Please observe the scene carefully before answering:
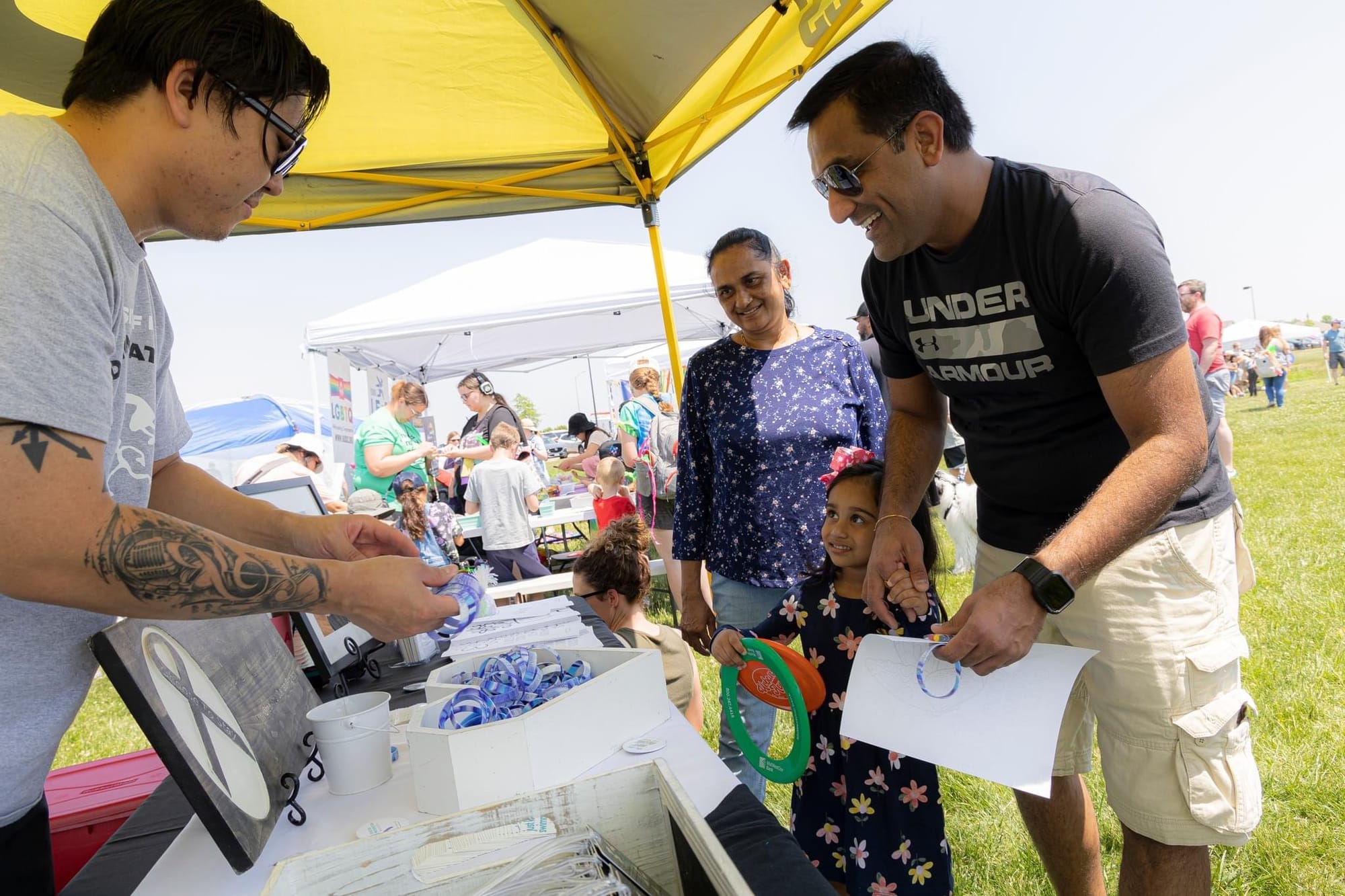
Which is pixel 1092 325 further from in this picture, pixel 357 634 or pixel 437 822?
pixel 357 634

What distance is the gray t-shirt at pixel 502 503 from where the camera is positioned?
5918mm

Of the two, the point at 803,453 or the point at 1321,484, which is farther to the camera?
the point at 1321,484

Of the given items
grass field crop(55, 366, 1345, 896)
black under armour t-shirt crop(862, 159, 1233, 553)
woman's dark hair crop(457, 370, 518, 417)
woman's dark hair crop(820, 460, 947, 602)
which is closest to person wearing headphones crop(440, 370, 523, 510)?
woman's dark hair crop(457, 370, 518, 417)

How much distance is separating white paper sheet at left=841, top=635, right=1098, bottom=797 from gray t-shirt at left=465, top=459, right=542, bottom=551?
4.78m

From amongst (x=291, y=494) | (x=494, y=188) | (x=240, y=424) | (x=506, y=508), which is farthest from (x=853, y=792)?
(x=240, y=424)

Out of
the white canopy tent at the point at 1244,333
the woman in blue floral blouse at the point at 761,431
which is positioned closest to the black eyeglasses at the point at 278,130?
the woman in blue floral blouse at the point at 761,431

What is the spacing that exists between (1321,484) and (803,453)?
23.2 feet

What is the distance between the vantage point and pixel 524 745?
1.16 metres

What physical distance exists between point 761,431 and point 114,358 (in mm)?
1700

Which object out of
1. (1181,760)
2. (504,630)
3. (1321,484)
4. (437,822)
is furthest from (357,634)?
(1321,484)

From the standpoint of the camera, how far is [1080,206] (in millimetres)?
1354

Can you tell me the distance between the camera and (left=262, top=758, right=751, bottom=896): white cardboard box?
2.86 ft

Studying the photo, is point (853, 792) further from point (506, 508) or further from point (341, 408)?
point (341, 408)

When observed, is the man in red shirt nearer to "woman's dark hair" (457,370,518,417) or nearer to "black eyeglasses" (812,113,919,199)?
"woman's dark hair" (457,370,518,417)
